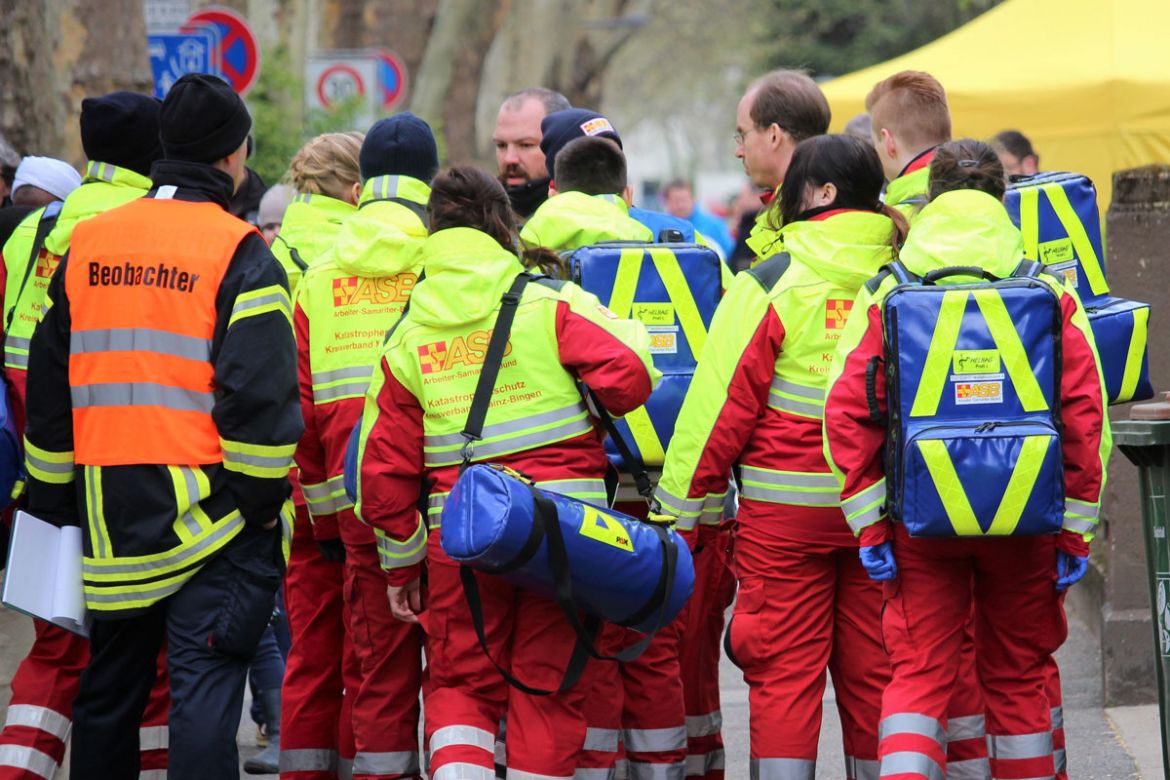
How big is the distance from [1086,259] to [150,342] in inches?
126

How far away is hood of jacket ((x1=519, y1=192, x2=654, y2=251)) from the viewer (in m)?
6.12

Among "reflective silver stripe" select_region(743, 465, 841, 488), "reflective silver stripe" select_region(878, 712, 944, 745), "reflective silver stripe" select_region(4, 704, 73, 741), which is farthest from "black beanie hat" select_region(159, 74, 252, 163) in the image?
"reflective silver stripe" select_region(878, 712, 944, 745)

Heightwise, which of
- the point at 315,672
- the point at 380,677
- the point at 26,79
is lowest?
the point at 315,672

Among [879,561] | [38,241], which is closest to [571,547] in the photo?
[879,561]

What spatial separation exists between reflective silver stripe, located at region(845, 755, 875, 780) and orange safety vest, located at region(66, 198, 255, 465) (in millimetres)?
2180

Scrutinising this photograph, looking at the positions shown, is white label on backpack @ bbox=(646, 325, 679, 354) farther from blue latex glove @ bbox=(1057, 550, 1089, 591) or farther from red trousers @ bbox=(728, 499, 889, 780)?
blue latex glove @ bbox=(1057, 550, 1089, 591)

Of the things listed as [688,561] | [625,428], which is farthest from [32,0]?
[688,561]

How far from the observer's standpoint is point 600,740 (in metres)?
5.48

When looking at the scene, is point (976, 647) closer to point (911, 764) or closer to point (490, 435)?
point (911, 764)

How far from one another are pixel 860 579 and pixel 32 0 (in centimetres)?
597

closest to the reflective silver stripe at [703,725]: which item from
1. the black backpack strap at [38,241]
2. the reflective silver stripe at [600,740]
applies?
the reflective silver stripe at [600,740]

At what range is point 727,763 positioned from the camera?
24.5 feet

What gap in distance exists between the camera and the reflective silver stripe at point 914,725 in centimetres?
518

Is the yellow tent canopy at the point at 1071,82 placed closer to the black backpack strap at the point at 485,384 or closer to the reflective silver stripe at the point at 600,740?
the reflective silver stripe at the point at 600,740
